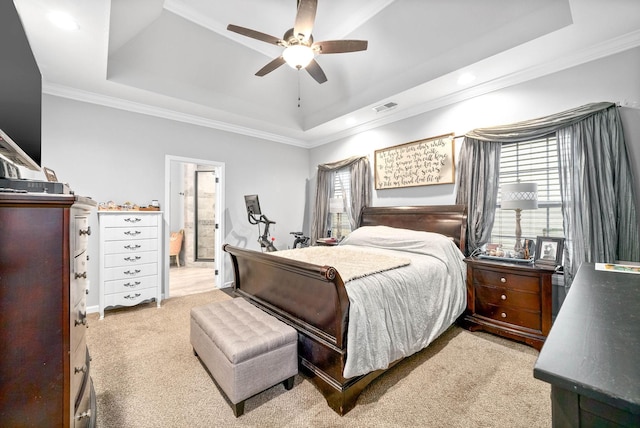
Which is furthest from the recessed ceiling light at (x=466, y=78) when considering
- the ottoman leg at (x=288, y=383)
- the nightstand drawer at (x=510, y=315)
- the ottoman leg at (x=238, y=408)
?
the ottoman leg at (x=238, y=408)

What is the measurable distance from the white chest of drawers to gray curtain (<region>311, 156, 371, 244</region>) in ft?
9.11

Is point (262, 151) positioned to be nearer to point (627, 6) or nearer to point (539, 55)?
point (539, 55)

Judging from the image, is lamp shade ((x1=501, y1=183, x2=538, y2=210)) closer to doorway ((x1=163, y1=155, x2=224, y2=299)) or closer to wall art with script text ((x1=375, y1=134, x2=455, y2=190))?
wall art with script text ((x1=375, y1=134, x2=455, y2=190))

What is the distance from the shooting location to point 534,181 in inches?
118

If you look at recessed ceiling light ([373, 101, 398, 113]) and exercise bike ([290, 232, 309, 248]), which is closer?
recessed ceiling light ([373, 101, 398, 113])

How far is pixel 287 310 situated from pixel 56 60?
139 inches

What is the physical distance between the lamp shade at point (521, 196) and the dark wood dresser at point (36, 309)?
3328 millimetres

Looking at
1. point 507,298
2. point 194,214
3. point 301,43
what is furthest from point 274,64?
point 194,214

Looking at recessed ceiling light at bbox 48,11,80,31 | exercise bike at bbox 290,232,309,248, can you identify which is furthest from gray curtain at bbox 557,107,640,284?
recessed ceiling light at bbox 48,11,80,31

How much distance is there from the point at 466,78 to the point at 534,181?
1416 millimetres

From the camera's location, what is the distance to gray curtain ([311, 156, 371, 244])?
4.65 metres

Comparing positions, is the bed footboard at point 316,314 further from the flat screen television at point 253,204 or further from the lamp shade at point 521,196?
the lamp shade at point 521,196

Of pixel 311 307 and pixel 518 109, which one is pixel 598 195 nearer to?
pixel 518 109

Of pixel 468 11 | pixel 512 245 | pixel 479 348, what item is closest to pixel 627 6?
pixel 468 11
